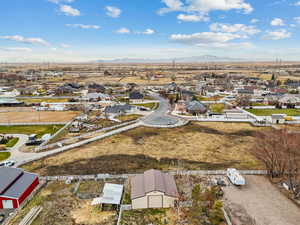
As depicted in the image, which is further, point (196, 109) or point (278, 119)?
point (196, 109)

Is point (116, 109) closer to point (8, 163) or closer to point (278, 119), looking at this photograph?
point (8, 163)

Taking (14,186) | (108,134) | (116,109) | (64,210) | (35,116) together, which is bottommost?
(64,210)

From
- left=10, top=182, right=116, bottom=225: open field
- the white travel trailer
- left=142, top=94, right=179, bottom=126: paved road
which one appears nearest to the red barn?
left=10, top=182, right=116, bottom=225: open field

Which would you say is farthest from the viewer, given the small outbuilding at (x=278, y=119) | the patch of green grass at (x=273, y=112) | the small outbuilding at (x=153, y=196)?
the patch of green grass at (x=273, y=112)

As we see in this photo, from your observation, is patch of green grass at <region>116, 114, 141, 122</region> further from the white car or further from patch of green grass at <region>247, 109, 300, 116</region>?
patch of green grass at <region>247, 109, 300, 116</region>

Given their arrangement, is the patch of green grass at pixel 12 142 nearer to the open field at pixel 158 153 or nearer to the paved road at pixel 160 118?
the open field at pixel 158 153

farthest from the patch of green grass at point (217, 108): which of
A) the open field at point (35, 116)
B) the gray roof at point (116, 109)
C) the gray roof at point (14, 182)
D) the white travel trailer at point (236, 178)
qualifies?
the gray roof at point (14, 182)

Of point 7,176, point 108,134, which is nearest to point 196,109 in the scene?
point 108,134

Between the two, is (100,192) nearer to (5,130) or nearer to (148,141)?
(148,141)
